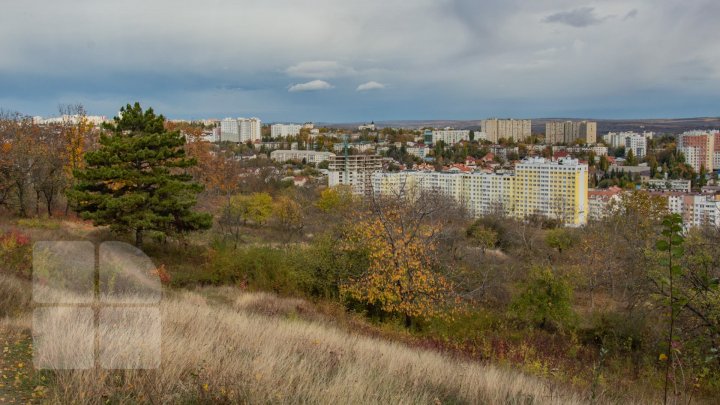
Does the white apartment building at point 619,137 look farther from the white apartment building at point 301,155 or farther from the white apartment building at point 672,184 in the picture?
the white apartment building at point 301,155

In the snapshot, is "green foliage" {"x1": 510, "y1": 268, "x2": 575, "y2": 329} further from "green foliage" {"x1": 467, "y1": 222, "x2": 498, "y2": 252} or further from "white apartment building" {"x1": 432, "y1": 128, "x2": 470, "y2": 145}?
"white apartment building" {"x1": 432, "y1": 128, "x2": 470, "y2": 145}

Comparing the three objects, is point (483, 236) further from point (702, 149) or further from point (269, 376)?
point (702, 149)

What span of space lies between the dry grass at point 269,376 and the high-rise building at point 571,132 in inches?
6022

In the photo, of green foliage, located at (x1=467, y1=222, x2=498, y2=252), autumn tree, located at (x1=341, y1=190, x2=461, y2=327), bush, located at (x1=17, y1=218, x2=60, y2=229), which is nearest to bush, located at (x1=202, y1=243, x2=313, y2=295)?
autumn tree, located at (x1=341, y1=190, x2=461, y2=327)

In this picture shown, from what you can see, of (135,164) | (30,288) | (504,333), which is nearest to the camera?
(30,288)

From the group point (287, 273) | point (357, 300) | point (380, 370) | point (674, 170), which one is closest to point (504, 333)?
point (357, 300)

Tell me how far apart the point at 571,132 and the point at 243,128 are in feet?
286

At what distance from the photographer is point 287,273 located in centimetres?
1308

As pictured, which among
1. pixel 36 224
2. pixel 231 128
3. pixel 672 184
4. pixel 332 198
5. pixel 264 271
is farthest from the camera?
pixel 231 128

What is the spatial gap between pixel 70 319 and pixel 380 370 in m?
2.46

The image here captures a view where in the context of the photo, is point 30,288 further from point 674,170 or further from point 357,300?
point 674,170

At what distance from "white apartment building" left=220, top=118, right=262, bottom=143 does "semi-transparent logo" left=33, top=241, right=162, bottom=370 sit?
11707 centimetres

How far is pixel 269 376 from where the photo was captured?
3658 mm

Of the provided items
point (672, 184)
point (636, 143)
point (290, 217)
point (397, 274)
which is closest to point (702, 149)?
point (636, 143)
